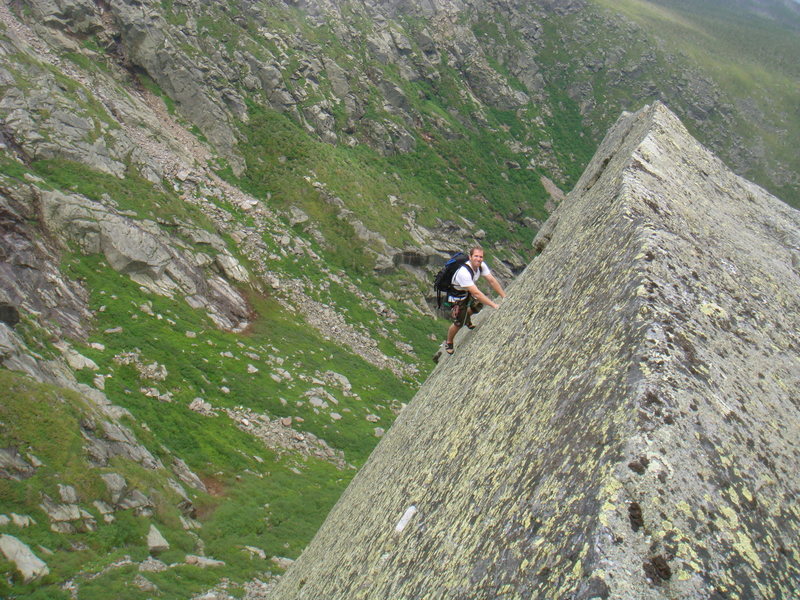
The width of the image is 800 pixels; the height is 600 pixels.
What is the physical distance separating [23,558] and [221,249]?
137 ft

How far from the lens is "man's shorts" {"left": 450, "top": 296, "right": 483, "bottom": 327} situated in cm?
1161

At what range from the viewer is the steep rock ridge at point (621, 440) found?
9.50ft

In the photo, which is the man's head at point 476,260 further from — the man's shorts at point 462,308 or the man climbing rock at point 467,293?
the man's shorts at point 462,308

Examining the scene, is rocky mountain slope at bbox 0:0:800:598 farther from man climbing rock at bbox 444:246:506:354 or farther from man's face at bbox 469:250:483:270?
man's face at bbox 469:250:483:270

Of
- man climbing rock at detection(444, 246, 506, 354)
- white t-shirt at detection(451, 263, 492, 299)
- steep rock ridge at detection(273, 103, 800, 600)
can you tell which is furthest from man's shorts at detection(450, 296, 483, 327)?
steep rock ridge at detection(273, 103, 800, 600)

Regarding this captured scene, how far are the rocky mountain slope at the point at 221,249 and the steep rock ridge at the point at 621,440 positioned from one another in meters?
16.3

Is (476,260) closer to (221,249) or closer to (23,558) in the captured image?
(23,558)

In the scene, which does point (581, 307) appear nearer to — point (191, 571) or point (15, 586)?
point (15, 586)

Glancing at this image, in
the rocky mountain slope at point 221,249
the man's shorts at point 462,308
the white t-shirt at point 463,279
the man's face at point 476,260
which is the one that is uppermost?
the man's face at point 476,260

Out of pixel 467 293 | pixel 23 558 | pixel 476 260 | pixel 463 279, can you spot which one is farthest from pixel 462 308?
pixel 23 558

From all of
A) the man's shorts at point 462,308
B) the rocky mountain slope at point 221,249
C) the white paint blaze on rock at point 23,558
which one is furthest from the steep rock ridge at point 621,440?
the rocky mountain slope at point 221,249

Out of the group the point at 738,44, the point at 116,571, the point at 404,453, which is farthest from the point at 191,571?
the point at 738,44

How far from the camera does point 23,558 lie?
1545 cm

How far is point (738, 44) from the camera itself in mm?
194875
